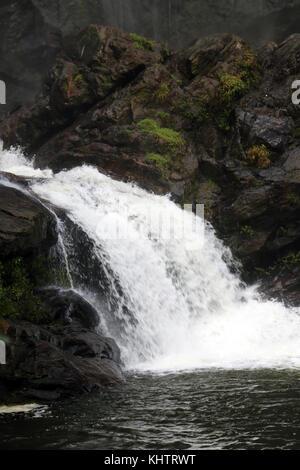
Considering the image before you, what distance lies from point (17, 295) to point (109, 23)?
24.9 meters

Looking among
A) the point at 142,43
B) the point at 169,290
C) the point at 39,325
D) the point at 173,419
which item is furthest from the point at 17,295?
the point at 142,43

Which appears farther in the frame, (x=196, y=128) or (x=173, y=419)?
(x=196, y=128)

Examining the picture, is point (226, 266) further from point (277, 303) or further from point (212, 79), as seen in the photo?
point (212, 79)

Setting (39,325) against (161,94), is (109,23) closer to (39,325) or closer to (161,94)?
(161,94)

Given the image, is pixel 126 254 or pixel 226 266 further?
pixel 226 266

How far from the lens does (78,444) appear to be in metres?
4.63

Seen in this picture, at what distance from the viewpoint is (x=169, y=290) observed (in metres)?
12.0

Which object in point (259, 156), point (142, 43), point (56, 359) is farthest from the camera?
point (142, 43)

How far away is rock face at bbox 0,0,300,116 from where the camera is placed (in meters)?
25.7

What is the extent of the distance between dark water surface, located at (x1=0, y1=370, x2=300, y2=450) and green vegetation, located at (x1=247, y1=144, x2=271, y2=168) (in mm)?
9878

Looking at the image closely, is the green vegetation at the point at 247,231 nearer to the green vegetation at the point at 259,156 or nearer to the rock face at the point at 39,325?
the green vegetation at the point at 259,156

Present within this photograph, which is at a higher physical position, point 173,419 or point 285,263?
point 285,263
